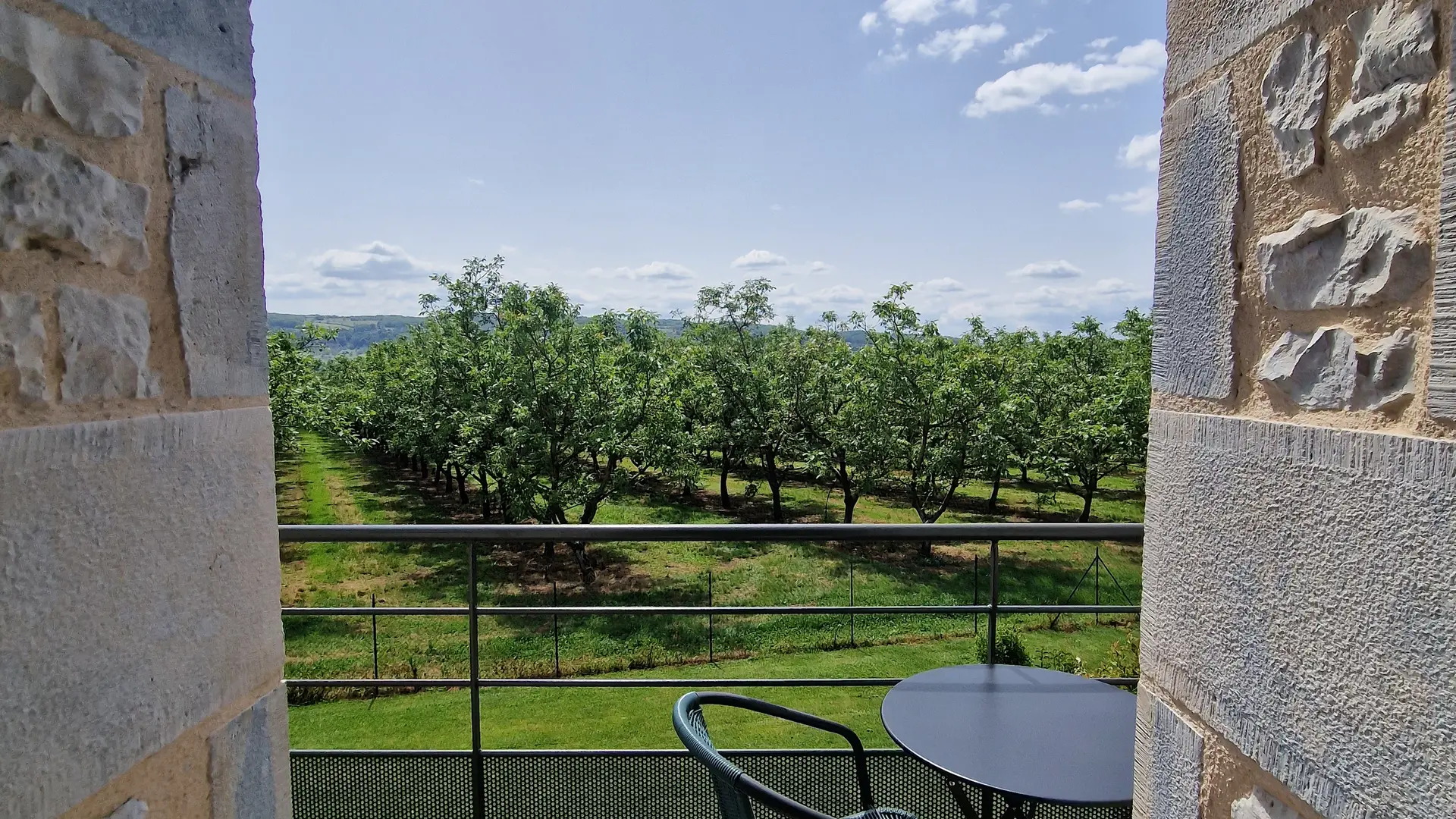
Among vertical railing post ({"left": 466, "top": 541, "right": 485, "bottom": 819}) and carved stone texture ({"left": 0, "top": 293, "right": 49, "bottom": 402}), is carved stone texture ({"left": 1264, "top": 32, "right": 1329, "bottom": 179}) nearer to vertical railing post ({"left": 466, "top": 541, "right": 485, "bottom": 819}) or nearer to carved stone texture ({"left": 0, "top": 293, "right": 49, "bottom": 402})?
carved stone texture ({"left": 0, "top": 293, "right": 49, "bottom": 402})

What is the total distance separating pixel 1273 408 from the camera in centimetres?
83

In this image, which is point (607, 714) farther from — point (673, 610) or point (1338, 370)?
point (1338, 370)

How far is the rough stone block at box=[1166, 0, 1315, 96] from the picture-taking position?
0.84 m

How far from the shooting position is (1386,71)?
693 mm

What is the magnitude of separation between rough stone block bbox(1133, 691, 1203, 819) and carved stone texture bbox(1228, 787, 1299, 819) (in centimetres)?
7

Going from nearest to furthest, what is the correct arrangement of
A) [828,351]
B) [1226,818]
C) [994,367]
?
[1226,818]
[994,367]
[828,351]

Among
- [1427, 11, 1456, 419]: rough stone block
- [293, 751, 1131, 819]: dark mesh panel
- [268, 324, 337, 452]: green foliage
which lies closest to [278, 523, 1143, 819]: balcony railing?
[293, 751, 1131, 819]: dark mesh panel

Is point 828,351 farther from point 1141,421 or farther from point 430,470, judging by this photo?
point 430,470

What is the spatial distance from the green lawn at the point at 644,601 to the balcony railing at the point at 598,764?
17.8 ft

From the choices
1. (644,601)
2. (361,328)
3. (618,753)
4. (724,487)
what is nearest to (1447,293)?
(618,753)

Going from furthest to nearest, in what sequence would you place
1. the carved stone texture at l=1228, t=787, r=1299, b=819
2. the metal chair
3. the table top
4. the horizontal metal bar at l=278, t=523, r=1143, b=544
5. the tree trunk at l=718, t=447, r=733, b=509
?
1. the tree trunk at l=718, t=447, r=733, b=509
2. the horizontal metal bar at l=278, t=523, r=1143, b=544
3. the table top
4. the metal chair
5. the carved stone texture at l=1228, t=787, r=1299, b=819

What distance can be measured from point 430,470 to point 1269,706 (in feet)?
82.1

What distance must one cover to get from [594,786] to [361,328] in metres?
49.5

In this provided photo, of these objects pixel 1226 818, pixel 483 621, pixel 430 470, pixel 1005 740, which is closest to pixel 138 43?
pixel 1226 818
